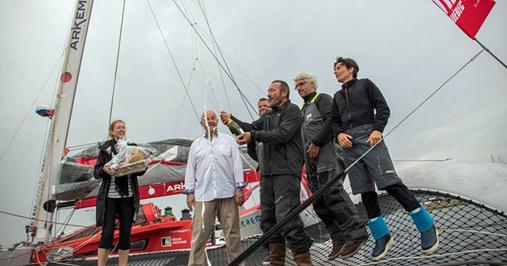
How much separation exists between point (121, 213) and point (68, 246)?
2.70m

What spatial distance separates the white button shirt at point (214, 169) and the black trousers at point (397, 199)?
101 centimetres

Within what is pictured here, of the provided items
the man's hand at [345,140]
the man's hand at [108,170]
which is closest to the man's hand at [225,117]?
the man's hand at [345,140]

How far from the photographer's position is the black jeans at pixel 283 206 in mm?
2500

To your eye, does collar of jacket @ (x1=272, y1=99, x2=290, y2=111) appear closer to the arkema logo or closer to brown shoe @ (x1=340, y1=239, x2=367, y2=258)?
brown shoe @ (x1=340, y1=239, x2=367, y2=258)

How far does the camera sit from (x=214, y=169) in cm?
288

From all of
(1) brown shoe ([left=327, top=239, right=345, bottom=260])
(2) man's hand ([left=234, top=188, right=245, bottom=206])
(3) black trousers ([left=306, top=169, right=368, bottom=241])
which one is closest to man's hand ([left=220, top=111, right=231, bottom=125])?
(2) man's hand ([left=234, top=188, right=245, bottom=206])

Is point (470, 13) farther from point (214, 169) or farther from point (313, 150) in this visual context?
point (214, 169)

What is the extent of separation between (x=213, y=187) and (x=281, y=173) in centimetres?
59

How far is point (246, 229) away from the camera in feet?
18.4

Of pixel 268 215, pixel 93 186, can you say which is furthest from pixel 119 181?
pixel 93 186

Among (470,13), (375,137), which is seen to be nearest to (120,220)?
(375,137)

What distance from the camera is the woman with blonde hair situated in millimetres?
3057

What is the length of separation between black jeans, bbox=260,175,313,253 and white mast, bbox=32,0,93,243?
4.16 metres

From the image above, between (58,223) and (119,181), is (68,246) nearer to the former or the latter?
(58,223)
